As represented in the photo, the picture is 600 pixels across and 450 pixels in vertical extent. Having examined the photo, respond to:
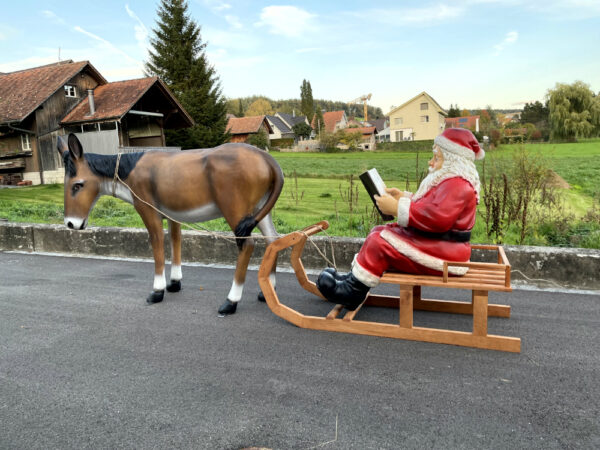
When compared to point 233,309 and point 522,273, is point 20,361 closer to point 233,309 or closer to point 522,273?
point 233,309

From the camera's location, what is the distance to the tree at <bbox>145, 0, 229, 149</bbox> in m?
28.0

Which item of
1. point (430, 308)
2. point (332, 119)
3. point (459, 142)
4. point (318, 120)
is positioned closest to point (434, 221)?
point (459, 142)

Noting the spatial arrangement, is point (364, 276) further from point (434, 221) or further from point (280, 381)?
point (280, 381)

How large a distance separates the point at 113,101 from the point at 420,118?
41417 millimetres

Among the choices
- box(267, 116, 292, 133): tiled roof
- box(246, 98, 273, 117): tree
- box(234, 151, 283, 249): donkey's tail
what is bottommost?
box(234, 151, 283, 249): donkey's tail

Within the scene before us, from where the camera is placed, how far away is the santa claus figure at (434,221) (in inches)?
122

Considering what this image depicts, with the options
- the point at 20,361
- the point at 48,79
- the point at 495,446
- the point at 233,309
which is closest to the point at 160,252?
the point at 233,309

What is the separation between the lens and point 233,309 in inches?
154

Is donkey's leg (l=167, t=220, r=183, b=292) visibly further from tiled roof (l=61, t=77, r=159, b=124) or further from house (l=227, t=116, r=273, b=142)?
house (l=227, t=116, r=273, b=142)

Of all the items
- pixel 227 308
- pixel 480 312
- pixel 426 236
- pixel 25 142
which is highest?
pixel 25 142

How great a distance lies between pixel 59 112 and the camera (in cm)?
2275

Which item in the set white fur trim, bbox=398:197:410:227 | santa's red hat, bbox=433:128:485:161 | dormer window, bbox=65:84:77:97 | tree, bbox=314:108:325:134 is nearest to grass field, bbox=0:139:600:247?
santa's red hat, bbox=433:128:485:161

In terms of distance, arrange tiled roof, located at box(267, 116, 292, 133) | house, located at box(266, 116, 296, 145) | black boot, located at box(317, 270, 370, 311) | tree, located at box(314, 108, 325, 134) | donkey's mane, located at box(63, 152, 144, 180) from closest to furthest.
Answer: black boot, located at box(317, 270, 370, 311)
donkey's mane, located at box(63, 152, 144, 180)
tree, located at box(314, 108, 325, 134)
house, located at box(266, 116, 296, 145)
tiled roof, located at box(267, 116, 292, 133)

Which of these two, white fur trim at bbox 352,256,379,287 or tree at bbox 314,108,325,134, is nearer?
white fur trim at bbox 352,256,379,287
